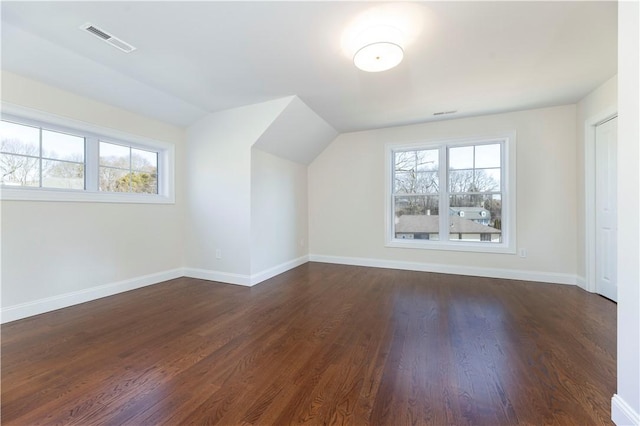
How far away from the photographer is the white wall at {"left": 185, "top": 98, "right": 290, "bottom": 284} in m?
3.60

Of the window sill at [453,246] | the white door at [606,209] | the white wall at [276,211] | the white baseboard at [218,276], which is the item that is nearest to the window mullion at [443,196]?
the window sill at [453,246]

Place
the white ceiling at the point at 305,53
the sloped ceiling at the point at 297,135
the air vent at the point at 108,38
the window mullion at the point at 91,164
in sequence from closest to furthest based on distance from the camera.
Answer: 1. the white ceiling at the point at 305,53
2. the air vent at the point at 108,38
3. the window mullion at the point at 91,164
4. the sloped ceiling at the point at 297,135

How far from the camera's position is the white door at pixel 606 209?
2895 mm

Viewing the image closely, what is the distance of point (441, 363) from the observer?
1782 mm

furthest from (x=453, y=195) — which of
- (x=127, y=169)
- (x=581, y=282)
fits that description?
(x=127, y=169)

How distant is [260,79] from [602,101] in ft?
12.7

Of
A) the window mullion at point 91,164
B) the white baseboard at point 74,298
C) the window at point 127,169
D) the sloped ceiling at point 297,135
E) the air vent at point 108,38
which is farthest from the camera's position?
the sloped ceiling at point 297,135

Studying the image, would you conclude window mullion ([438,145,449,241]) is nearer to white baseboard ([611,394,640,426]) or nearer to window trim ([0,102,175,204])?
white baseboard ([611,394,640,426])

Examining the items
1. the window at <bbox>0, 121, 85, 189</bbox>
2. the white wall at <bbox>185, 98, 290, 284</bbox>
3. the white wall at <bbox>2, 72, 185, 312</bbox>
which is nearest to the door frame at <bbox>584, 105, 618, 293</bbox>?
the white wall at <bbox>185, 98, 290, 284</bbox>

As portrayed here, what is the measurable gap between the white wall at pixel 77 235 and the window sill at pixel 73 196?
58 mm

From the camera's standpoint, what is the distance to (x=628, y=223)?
1.25 metres

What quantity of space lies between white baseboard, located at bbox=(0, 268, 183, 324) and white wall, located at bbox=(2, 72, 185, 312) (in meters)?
0.02

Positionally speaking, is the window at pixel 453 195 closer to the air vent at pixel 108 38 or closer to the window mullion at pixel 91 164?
the air vent at pixel 108 38

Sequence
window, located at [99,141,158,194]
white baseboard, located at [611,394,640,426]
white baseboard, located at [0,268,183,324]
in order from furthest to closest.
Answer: window, located at [99,141,158,194], white baseboard, located at [0,268,183,324], white baseboard, located at [611,394,640,426]
